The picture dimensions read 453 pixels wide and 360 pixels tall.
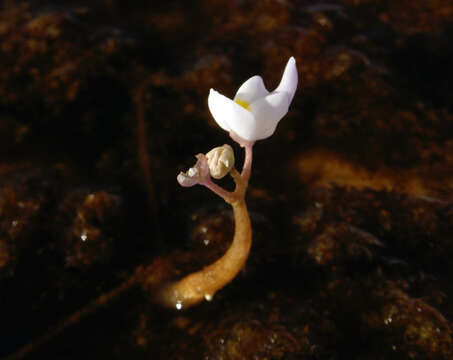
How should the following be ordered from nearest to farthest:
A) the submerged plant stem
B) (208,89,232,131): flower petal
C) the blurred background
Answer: (208,89,232,131): flower petal → the submerged plant stem → the blurred background

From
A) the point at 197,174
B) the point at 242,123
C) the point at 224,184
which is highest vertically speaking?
the point at 242,123

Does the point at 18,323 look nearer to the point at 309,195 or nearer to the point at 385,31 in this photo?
the point at 309,195

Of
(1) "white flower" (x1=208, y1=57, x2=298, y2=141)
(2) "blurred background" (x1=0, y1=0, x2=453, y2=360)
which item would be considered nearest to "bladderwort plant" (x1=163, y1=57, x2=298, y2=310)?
(1) "white flower" (x1=208, y1=57, x2=298, y2=141)

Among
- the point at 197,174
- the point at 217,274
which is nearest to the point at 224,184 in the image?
the point at 217,274

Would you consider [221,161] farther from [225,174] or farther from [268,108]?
[268,108]

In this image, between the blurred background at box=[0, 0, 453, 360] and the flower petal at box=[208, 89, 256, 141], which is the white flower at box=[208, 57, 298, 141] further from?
the blurred background at box=[0, 0, 453, 360]

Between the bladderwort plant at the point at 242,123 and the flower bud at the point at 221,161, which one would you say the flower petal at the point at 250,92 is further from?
the flower bud at the point at 221,161
